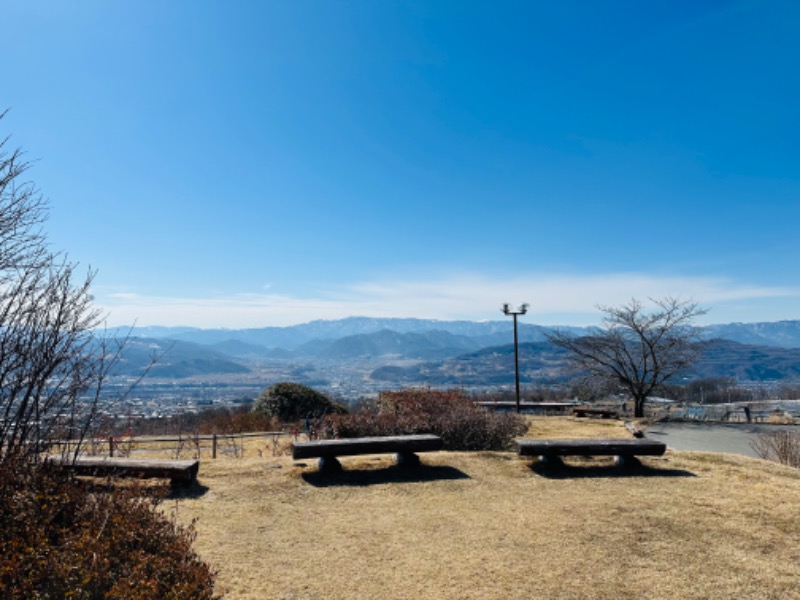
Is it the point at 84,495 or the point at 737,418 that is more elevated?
the point at 84,495

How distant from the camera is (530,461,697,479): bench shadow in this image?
763 centimetres

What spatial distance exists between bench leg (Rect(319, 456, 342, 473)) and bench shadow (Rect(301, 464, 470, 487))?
1.7 inches

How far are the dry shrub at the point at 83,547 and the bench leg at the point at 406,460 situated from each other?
4.26 meters

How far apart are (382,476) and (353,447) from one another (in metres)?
0.65

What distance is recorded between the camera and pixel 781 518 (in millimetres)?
5645

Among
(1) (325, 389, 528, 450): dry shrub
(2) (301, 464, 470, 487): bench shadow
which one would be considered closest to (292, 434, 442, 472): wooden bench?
(2) (301, 464, 470, 487): bench shadow

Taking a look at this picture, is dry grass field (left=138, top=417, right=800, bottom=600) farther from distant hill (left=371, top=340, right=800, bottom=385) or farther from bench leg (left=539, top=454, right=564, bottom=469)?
distant hill (left=371, top=340, right=800, bottom=385)

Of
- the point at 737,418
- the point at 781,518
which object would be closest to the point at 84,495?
the point at 781,518

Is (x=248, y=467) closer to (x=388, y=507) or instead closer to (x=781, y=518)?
(x=388, y=507)

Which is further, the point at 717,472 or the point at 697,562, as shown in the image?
the point at 717,472

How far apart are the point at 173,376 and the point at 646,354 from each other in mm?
138918

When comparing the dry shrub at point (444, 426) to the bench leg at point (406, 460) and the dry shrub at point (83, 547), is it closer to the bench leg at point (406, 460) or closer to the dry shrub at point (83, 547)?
the bench leg at point (406, 460)

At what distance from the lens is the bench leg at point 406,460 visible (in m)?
7.89

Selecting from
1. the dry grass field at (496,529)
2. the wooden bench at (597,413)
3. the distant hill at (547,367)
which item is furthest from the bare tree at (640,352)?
the distant hill at (547,367)
